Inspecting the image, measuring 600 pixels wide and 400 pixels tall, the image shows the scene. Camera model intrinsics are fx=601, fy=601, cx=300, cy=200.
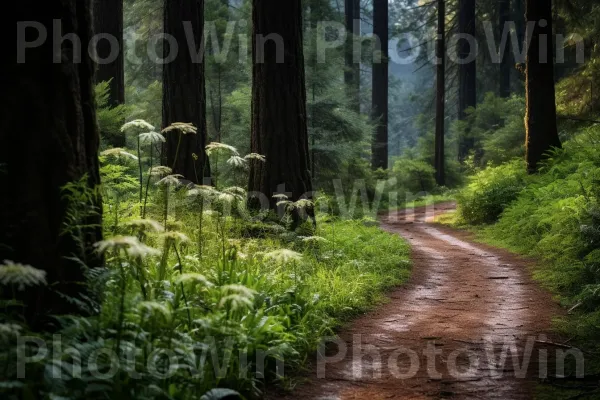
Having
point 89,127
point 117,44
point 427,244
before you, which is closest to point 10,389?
point 89,127

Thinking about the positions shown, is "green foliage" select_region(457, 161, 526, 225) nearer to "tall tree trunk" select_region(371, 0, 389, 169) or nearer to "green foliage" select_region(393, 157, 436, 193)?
"green foliage" select_region(393, 157, 436, 193)

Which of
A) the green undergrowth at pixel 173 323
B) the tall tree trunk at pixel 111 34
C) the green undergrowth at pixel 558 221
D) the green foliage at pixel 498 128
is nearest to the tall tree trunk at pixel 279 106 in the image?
the green undergrowth at pixel 173 323

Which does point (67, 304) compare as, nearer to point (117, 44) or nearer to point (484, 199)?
point (117, 44)

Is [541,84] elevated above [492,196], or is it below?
above

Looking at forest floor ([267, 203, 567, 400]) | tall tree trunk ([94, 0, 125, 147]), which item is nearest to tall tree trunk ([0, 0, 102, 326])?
forest floor ([267, 203, 567, 400])

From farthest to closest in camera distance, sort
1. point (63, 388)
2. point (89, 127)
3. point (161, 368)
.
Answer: point (89, 127), point (161, 368), point (63, 388)

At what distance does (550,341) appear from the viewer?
575 centimetres

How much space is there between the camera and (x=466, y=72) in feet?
100

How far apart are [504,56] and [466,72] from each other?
2.12 metres

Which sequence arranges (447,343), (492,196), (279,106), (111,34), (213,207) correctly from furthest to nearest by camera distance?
(492,196), (111,34), (213,207), (279,106), (447,343)

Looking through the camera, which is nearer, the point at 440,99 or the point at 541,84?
the point at 541,84

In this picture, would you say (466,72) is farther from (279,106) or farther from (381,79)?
(279,106)

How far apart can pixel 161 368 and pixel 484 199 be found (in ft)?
40.0

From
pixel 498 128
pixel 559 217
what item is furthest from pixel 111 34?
pixel 498 128
